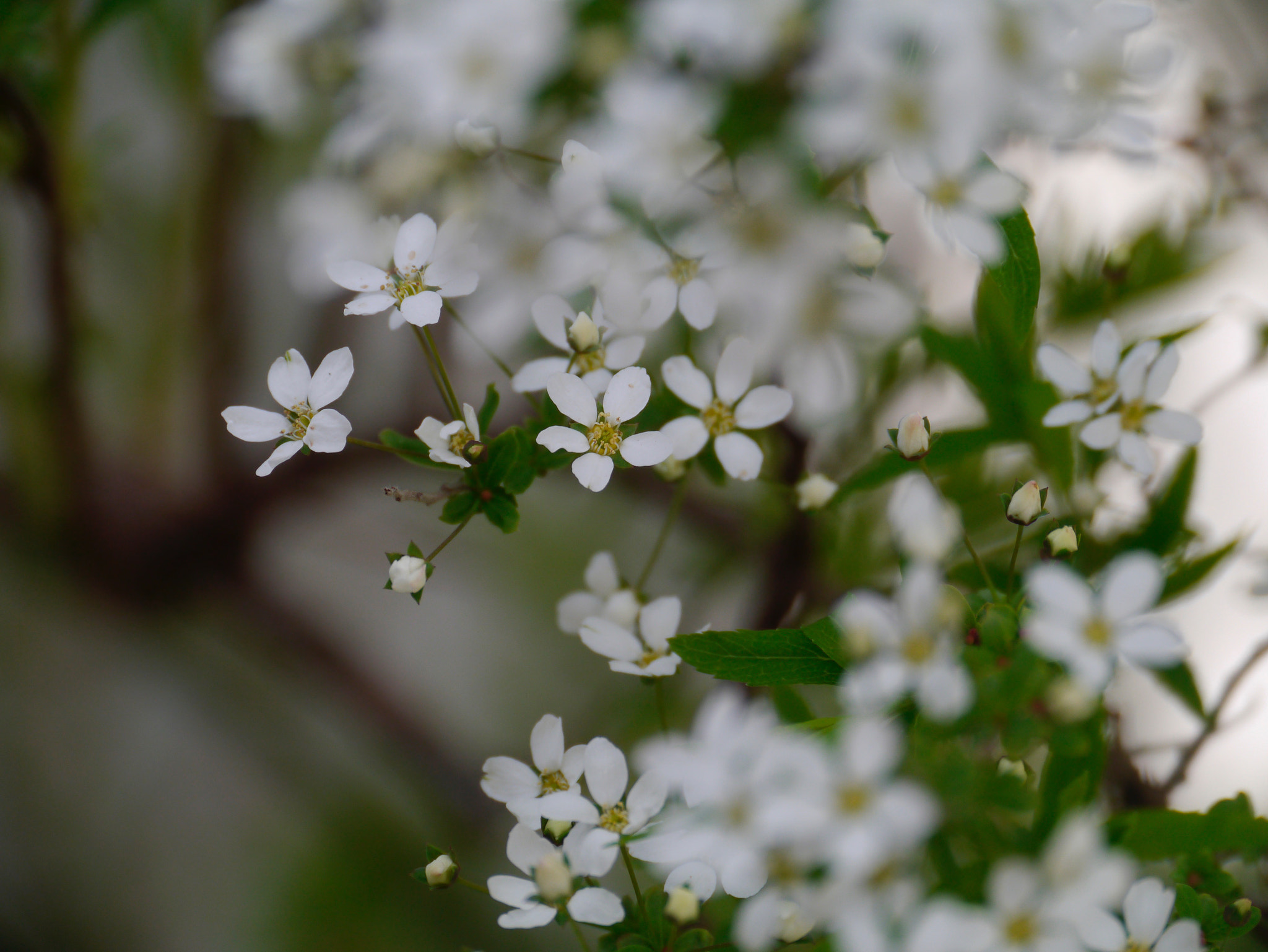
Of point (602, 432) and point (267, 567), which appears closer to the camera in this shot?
point (602, 432)

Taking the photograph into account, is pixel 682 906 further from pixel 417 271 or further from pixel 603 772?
pixel 417 271

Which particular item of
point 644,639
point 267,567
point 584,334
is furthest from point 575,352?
point 267,567

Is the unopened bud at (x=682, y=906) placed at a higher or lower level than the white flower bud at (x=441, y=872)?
higher

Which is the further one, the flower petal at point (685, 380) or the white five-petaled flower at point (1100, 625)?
the flower petal at point (685, 380)

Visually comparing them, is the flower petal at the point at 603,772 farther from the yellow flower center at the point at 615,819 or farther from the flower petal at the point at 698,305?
the flower petal at the point at 698,305

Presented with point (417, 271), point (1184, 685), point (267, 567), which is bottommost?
point (267, 567)

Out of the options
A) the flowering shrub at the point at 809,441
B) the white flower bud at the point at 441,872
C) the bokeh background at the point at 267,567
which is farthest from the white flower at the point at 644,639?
the bokeh background at the point at 267,567

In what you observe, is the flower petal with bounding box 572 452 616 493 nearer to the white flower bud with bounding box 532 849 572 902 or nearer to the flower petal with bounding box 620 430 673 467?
the flower petal with bounding box 620 430 673 467

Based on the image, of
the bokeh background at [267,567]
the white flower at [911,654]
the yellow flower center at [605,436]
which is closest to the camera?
the white flower at [911,654]
